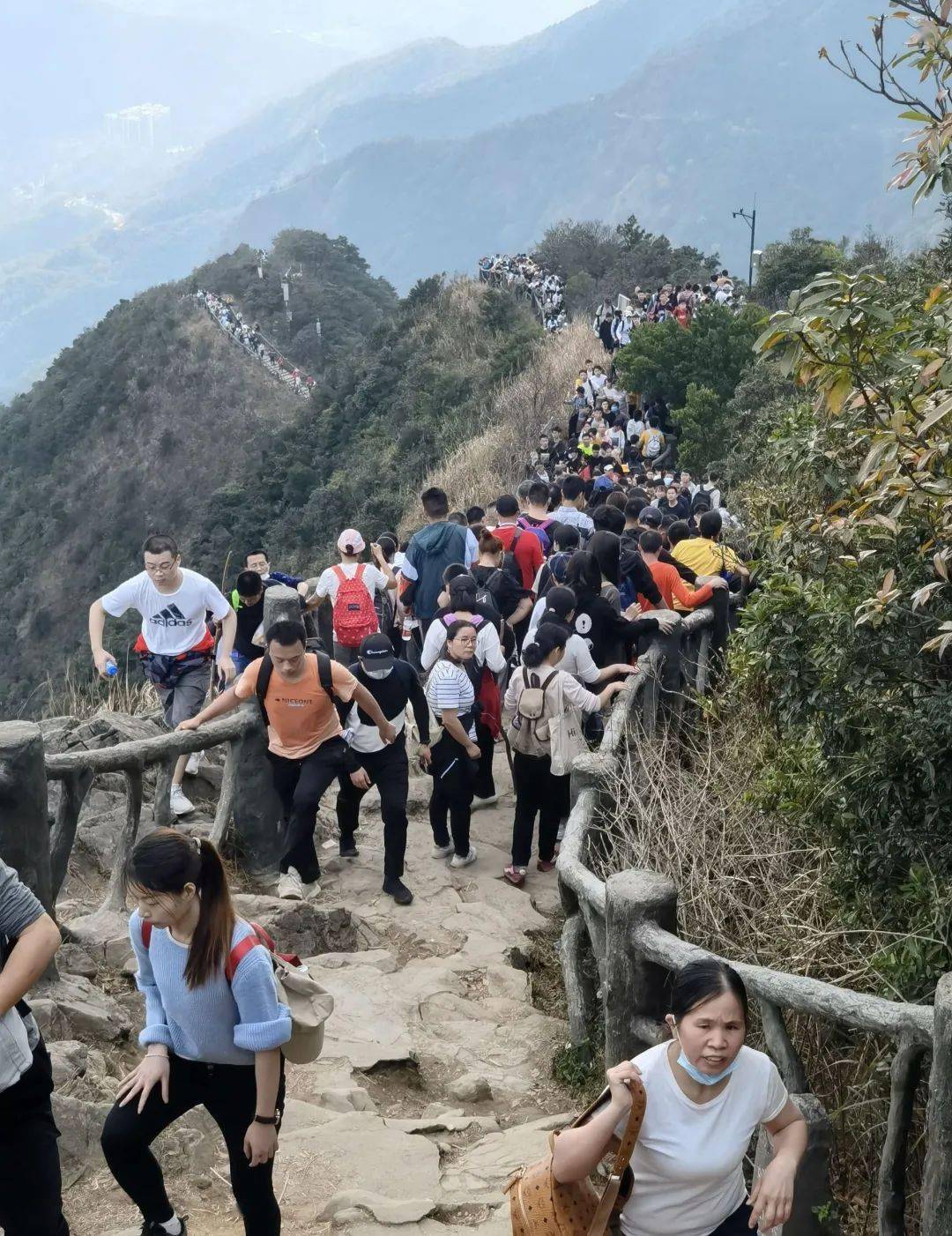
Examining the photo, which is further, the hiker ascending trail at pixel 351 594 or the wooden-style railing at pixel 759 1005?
the hiker ascending trail at pixel 351 594

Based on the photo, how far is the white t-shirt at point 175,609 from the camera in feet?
21.3

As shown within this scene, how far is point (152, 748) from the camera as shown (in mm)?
5500

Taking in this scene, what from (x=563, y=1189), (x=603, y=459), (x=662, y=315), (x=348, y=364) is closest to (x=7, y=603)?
(x=348, y=364)

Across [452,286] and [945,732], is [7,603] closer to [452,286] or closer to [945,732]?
[452,286]

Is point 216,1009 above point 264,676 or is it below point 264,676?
below

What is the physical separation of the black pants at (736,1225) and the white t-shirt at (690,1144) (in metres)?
0.01

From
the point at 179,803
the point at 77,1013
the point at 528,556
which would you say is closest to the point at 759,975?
the point at 77,1013

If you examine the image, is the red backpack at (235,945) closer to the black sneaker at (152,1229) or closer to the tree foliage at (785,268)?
the black sneaker at (152,1229)

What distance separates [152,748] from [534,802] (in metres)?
1.97

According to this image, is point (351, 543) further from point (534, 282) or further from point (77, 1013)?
point (534, 282)

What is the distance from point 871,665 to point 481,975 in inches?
85.7

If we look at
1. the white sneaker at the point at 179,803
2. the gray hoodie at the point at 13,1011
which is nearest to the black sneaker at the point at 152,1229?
the gray hoodie at the point at 13,1011

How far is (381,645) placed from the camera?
6.38 meters

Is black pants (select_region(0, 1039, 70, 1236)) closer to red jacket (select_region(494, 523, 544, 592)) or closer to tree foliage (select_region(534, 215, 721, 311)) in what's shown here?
red jacket (select_region(494, 523, 544, 592))
